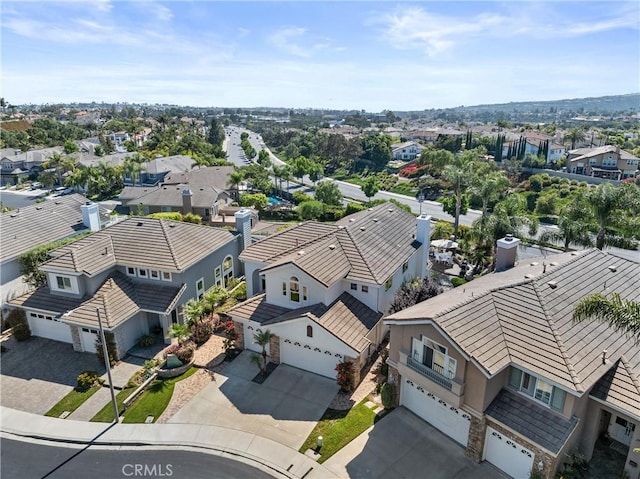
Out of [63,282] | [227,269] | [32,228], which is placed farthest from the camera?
[32,228]

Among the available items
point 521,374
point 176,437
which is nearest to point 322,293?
point 176,437

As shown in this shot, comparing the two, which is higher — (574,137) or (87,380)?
(574,137)

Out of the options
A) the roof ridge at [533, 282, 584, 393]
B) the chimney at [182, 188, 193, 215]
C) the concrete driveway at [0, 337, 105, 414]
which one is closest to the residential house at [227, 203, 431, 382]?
the roof ridge at [533, 282, 584, 393]

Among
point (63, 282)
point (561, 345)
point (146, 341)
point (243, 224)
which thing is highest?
point (561, 345)

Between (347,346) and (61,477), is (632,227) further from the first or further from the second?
(61,477)

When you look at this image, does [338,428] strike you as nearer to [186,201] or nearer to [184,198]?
[184,198]

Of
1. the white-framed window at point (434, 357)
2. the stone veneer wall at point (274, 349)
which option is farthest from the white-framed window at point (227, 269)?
the white-framed window at point (434, 357)
